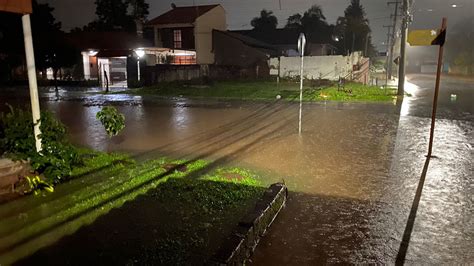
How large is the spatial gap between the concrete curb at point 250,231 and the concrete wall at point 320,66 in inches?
1171

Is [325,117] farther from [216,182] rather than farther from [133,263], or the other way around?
[133,263]

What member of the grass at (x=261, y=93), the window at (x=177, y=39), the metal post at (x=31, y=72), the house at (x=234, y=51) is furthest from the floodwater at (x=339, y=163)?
the window at (x=177, y=39)

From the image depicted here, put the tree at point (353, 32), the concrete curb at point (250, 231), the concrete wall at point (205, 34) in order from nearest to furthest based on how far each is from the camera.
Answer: the concrete curb at point (250, 231) → the concrete wall at point (205, 34) → the tree at point (353, 32)

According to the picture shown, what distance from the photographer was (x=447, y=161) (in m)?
8.20

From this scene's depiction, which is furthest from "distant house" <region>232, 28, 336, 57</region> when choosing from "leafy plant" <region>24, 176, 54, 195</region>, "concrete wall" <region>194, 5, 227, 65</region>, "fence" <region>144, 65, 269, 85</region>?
"leafy plant" <region>24, 176, 54, 195</region>

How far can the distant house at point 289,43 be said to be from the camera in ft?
172

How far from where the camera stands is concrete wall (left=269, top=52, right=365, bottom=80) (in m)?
33.5

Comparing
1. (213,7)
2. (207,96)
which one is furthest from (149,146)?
(213,7)

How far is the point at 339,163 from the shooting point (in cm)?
811

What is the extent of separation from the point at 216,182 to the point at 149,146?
370 cm

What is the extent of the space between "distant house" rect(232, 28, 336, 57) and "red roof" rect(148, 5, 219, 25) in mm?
14956

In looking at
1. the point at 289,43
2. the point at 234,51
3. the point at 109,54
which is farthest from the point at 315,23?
the point at 109,54

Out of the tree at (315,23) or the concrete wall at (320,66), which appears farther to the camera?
the tree at (315,23)

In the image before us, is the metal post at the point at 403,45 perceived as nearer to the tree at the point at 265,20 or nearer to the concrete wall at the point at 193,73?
the concrete wall at the point at 193,73
